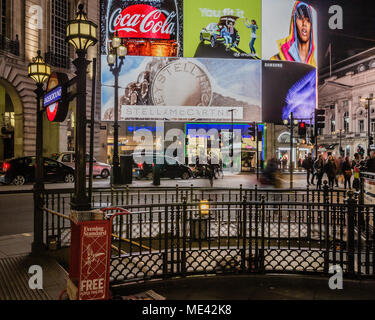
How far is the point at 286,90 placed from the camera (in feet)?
130

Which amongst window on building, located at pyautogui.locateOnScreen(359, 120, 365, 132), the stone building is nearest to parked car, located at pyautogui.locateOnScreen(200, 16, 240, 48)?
the stone building

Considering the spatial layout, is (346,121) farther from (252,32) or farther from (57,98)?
(57,98)

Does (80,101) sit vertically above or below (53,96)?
below

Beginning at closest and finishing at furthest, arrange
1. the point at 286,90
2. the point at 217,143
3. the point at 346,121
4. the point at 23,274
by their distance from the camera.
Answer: the point at 23,274 → the point at 286,90 → the point at 217,143 → the point at 346,121

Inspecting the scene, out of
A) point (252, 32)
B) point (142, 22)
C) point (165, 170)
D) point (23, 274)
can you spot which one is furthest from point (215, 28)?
point (23, 274)

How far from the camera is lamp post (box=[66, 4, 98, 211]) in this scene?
4.54 m

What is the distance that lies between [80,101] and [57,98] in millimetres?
866

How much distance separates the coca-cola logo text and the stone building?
7062 millimetres

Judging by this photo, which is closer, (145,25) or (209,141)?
(145,25)

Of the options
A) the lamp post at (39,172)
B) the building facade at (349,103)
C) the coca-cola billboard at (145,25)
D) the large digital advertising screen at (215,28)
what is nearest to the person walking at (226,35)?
the large digital advertising screen at (215,28)

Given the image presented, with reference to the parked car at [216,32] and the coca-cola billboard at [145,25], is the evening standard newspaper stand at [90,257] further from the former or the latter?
the parked car at [216,32]
